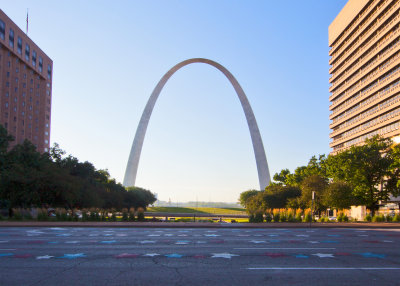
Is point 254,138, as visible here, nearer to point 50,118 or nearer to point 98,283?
point 50,118

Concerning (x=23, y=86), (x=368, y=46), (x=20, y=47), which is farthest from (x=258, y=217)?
(x=23, y=86)

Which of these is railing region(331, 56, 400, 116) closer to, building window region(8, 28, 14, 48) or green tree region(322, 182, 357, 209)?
green tree region(322, 182, 357, 209)

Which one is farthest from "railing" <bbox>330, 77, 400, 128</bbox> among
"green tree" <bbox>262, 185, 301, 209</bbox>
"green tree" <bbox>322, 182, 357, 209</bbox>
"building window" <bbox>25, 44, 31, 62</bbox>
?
"building window" <bbox>25, 44, 31, 62</bbox>

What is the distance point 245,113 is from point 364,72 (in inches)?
1282

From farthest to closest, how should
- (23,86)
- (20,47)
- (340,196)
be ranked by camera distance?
(23,86)
(20,47)
(340,196)

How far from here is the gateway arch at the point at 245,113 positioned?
85.4 meters

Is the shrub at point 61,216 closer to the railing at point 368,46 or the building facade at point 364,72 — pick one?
the building facade at point 364,72

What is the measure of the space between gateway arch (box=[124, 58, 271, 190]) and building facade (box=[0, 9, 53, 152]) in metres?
30.2

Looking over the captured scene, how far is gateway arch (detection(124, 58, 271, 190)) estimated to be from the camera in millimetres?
85375

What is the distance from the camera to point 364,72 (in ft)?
323

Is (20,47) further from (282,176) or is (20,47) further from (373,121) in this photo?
(373,121)

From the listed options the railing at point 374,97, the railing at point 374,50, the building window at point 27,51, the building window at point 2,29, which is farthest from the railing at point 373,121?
the building window at point 27,51

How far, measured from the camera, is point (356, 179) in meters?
44.9

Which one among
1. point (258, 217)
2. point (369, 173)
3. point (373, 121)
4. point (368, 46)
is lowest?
point (258, 217)
